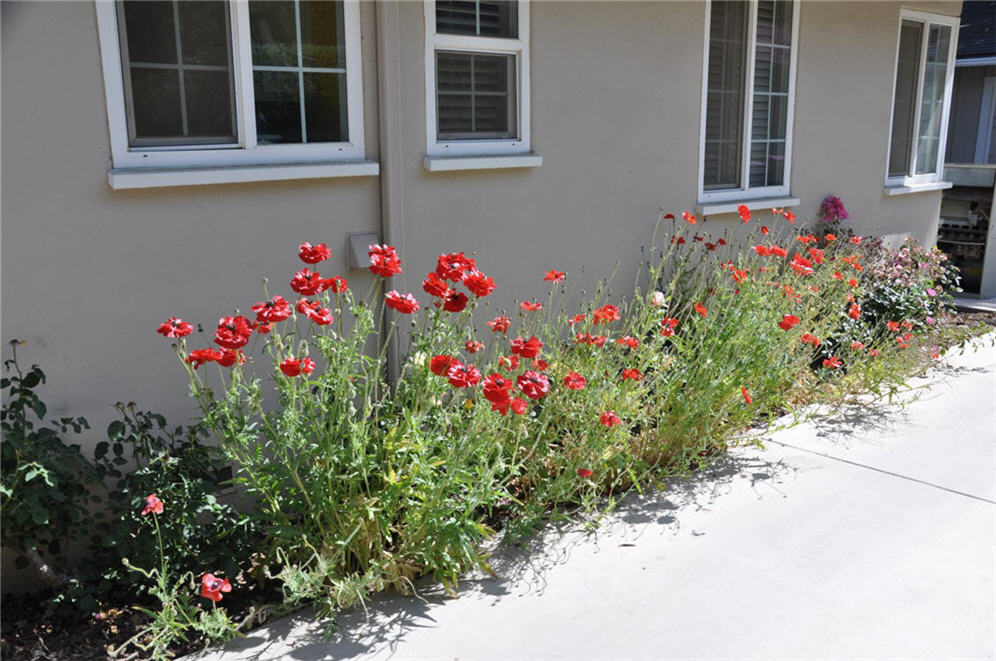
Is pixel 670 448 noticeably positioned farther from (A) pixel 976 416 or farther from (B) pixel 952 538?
(A) pixel 976 416

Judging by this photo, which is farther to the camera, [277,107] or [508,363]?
[277,107]

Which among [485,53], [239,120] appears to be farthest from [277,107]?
[485,53]

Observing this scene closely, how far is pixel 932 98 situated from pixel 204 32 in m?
7.05

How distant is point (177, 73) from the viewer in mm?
3387

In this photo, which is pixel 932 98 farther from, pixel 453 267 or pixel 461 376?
pixel 461 376

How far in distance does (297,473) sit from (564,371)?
1.34m

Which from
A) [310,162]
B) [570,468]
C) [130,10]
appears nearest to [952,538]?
[570,468]

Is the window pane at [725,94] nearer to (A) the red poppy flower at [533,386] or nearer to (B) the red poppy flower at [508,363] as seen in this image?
(B) the red poppy flower at [508,363]

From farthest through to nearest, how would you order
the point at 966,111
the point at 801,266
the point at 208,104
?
1. the point at 966,111
2. the point at 801,266
3. the point at 208,104

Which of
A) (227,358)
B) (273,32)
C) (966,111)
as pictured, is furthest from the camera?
(966,111)

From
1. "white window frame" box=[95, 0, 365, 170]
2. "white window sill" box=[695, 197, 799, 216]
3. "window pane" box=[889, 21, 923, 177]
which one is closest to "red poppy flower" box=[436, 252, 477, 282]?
"white window frame" box=[95, 0, 365, 170]

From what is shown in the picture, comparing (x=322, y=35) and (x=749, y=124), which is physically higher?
(x=322, y=35)

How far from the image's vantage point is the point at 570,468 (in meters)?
3.50

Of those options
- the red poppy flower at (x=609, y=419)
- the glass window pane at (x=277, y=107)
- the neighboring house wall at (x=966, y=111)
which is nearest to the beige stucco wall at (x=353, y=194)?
the glass window pane at (x=277, y=107)
